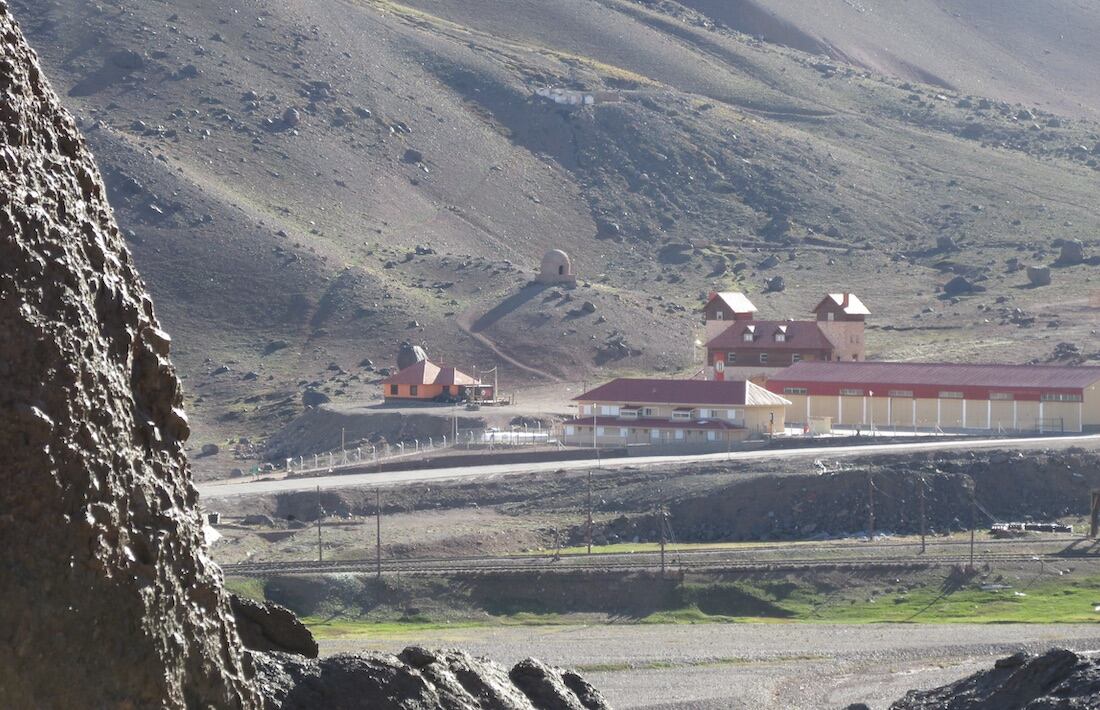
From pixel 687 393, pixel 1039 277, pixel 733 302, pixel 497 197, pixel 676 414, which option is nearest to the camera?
pixel 676 414

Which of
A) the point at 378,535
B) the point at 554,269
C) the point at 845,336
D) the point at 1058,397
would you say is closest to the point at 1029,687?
the point at 378,535

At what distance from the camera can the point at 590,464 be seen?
73.2 m

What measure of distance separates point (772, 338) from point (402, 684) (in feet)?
268

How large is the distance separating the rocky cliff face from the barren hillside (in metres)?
87.2

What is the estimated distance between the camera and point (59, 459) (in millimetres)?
8953

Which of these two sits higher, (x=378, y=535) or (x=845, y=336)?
(x=845, y=336)

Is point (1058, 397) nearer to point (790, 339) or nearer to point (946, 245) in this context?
point (790, 339)

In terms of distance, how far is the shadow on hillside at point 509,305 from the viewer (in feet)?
380

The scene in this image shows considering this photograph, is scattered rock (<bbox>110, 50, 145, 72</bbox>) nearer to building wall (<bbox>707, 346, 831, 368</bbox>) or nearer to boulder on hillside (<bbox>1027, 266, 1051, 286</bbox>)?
boulder on hillside (<bbox>1027, 266, 1051, 286</bbox>)

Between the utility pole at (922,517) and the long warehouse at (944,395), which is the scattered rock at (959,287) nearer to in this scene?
the long warehouse at (944,395)

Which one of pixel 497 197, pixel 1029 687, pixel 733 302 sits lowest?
pixel 1029 687

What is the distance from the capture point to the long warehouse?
261 ft

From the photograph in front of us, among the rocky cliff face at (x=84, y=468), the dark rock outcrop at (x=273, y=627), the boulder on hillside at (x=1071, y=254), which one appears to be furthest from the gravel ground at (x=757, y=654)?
the boulder on hillside at (x=1071, y=254)

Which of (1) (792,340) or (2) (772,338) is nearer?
(1) (792,340)
